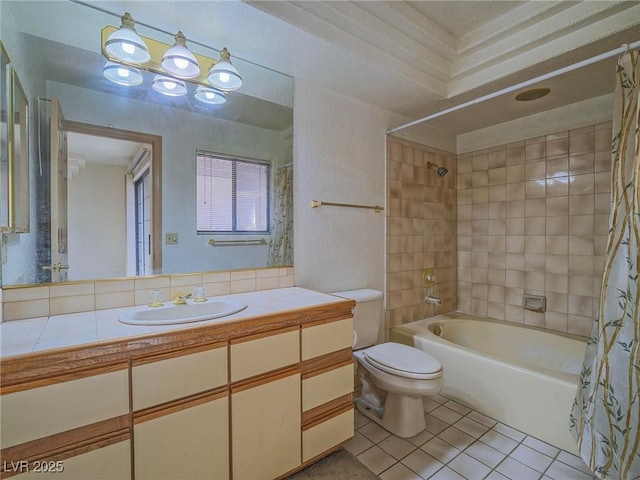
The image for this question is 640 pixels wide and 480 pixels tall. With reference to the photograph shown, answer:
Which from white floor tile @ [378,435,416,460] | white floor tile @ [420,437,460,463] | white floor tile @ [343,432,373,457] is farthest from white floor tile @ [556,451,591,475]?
white floor tile @ [343,432,373,457]

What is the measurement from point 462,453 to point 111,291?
77.0 inches

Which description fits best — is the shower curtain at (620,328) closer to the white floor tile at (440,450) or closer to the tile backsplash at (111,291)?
the white floor tile at (440,450)

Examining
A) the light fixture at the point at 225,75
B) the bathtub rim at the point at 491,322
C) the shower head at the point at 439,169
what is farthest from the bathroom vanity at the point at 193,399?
the shower head at the point at 439,169

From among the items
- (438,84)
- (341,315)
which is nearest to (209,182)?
(341,315)

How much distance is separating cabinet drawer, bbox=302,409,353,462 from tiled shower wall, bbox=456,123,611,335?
1970 mm

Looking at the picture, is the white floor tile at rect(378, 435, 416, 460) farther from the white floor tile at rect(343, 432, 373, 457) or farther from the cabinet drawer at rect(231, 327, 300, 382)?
the cabinet drawer at rect(231, 327, 300, 382)

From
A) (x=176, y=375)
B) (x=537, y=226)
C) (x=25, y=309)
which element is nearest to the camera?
(x=176, y=375)

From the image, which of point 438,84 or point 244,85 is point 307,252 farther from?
point 438,84

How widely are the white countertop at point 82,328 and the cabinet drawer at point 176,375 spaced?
0.11 metres

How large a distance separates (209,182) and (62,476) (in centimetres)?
132

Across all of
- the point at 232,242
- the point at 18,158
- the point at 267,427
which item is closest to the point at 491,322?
the point at 267,427

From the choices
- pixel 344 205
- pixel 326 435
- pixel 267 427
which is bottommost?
pixel 326 435

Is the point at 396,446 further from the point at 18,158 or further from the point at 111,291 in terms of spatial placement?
the point at 18,158

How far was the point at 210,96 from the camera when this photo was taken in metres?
1.67
